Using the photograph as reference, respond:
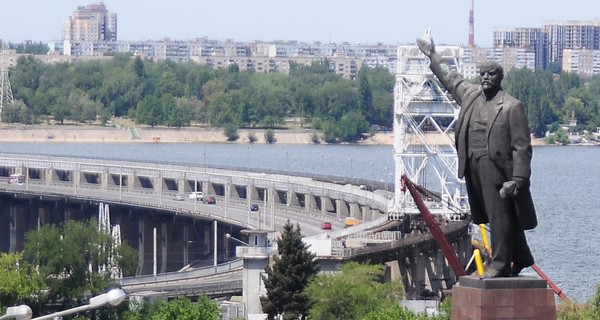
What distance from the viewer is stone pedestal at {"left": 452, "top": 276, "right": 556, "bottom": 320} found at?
15.5m

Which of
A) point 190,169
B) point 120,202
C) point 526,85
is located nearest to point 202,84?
point 526,85

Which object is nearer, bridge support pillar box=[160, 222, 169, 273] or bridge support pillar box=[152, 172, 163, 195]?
bridge support pillar box=[160, 222, 169, 273]

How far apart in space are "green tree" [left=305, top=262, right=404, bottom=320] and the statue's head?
1902 centimetres

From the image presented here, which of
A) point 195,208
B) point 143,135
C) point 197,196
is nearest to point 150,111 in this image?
point 143,135

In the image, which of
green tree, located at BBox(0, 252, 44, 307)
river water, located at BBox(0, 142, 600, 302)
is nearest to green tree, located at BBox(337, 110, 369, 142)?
river water, located at BBox(0, 142, 600, 302)

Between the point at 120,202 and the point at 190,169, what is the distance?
1315cm

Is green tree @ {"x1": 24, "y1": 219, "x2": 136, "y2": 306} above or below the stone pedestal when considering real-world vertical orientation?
below

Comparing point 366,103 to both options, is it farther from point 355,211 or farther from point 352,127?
point 355,211

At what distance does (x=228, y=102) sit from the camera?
6609 inches

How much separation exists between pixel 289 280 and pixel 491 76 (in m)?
22.3

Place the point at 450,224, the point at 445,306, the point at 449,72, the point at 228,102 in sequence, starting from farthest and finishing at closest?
the point at 228,102, the point at 450,224, the point at 445,306, the point at 449,72

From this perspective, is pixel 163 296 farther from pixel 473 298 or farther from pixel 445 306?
pixel 473 298

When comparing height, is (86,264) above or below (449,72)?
below

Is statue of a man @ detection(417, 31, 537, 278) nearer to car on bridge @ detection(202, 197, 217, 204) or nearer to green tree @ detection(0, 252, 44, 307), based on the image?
green tree @ detection(0, 252, 44, 307)
